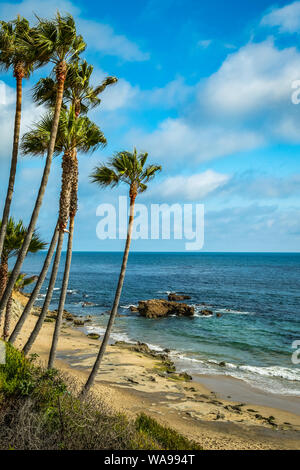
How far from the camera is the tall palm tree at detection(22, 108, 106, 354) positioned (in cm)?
1234

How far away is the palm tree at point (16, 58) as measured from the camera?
11492 mm

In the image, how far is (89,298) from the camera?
62.0m

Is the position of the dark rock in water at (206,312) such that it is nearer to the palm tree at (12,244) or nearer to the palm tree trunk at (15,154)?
the palm tree at (12,244)

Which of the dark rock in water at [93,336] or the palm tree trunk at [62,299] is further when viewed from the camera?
the dark rock in water at [93,336]

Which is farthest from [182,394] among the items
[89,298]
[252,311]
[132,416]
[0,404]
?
[89,298]

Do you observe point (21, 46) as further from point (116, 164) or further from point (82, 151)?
point (116, 164)

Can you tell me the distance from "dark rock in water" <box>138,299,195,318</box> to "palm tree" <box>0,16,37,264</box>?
3317 cm

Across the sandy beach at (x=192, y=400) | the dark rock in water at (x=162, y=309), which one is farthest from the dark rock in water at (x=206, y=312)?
the sandy beach at (x=192, y=400)

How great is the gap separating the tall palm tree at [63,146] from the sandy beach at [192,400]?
8.94 feet

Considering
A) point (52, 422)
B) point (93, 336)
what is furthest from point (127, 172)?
point (93, 336)

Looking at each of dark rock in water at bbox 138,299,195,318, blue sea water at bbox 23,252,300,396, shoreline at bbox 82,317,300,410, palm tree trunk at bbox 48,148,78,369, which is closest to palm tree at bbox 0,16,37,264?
palm tree trunk at bbox 48,148,78,369

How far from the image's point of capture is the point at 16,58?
12.2 metres

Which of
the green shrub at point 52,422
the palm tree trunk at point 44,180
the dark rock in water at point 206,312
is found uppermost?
the palm tree trunk at point 44,180

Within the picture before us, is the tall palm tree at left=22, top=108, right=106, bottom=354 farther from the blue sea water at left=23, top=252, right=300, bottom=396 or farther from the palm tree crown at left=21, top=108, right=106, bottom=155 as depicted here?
the blue sea water at left=23, top=252, right=300, bottom=396
